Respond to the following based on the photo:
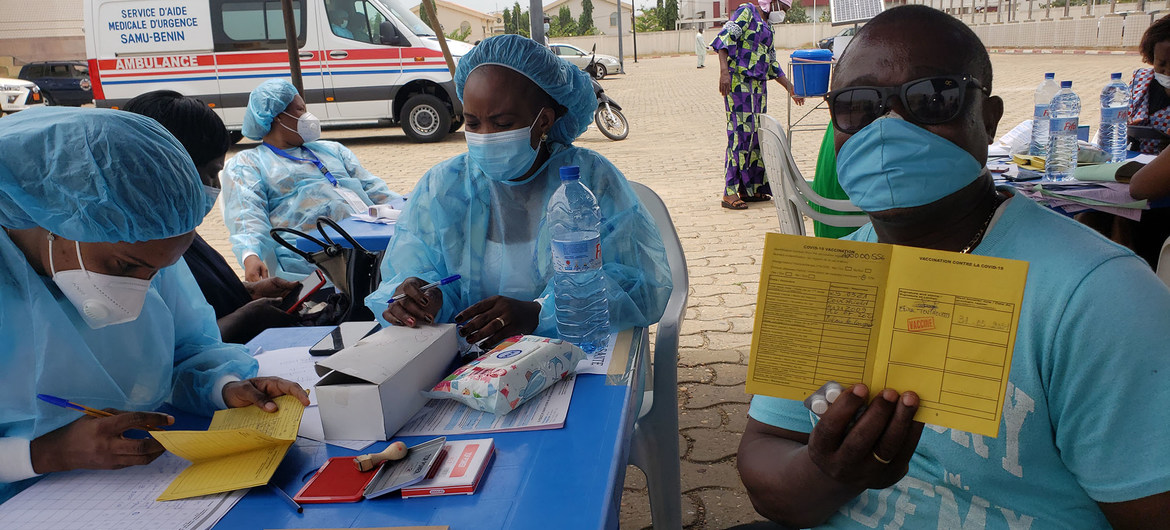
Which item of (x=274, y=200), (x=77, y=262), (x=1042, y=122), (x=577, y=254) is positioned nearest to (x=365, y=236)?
(x=274, y=200)

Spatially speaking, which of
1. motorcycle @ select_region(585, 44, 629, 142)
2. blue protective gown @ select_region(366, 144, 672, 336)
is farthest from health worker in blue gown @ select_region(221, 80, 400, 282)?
motorcycle @ select_region(585, 44, 629, 142)

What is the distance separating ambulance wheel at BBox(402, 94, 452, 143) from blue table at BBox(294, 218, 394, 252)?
8.48m

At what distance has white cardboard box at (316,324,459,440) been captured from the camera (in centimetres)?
144

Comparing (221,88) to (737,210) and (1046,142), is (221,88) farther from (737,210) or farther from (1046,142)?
(1046,142)

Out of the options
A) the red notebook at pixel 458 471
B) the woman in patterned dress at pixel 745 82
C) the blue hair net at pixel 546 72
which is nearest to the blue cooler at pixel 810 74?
the woman in patterned dress at pixel 745 82

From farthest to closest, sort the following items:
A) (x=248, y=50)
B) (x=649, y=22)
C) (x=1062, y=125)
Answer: (x=649, y=22)
(x=248, y=50)
(x=1062, y=125)

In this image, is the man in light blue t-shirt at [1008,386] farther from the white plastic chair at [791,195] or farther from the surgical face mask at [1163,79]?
the surgical face mask at [1163,79]

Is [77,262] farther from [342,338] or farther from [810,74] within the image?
[810,74]

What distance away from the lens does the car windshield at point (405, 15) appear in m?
11.1

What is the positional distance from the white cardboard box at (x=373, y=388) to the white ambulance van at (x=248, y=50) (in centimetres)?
1028

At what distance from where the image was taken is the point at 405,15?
37.3 feet

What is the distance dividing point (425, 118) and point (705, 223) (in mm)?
6876

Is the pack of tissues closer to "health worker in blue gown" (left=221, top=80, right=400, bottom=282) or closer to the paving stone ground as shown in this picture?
the paving stone ground

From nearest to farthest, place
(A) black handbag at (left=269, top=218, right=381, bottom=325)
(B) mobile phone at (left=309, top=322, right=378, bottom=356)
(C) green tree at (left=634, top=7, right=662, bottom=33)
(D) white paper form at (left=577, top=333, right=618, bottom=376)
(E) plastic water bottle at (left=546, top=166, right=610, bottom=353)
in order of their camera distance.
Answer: (D) white paper form at (left=577, top=333, right=618, bottom=376)
(E) plastic water bottle at (left=546, top=166, right=610, bottom=353)
(B) mobile phone at (left=309, top=322, right=378, bottom=356)
(A) black handbag at (left=269, top=218, right=381, bottom=325)
(C) green tree at (left=634, top=7, right=662, bottom=33)
